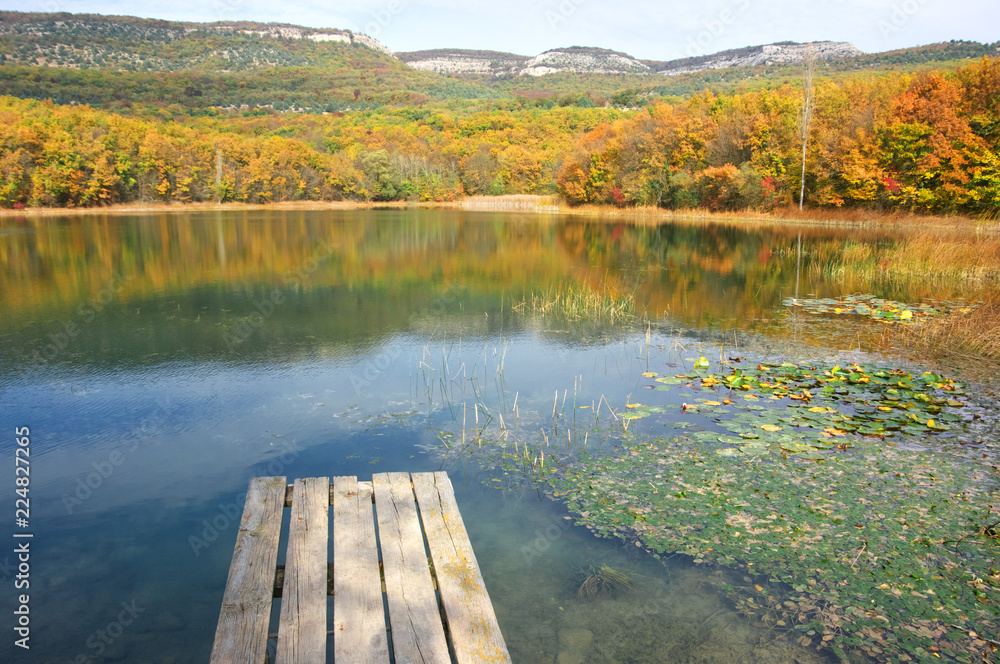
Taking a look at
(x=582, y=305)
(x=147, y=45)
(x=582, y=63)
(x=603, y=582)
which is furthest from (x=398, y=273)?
(x=582, y=63)

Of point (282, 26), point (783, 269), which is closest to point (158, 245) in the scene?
point (783, 269)

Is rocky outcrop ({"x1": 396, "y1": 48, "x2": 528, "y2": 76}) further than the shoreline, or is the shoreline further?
rocky outcrop ({"x1": 396, "y1": 48, "x2": 528, "y2": 76})

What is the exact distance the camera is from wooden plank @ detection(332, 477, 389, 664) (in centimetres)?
243

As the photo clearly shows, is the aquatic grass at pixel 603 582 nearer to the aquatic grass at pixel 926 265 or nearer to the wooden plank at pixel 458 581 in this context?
the wooden plank at pixel 458 581

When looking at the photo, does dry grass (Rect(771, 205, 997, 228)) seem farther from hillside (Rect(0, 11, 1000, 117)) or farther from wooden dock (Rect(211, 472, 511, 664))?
hillside (Rect(0, 11, 1000, 117))

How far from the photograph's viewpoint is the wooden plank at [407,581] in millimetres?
2445

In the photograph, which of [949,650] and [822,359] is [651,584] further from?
[822,359]

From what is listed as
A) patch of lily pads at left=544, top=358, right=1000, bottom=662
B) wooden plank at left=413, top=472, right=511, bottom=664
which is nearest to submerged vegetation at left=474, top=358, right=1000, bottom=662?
patch of lily pads at left=544, top=358, right=1000, bottom=662

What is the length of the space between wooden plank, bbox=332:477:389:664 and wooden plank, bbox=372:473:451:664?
6cm

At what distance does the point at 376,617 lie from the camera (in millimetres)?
2588

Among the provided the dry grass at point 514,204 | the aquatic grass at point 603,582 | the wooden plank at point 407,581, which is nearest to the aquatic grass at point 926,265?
the aquatic grass at point 603,582

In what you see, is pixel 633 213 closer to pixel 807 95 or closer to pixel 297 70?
pixel 807 95

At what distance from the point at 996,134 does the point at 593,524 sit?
34920 mm

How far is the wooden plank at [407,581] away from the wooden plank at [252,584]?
53 centimetres
